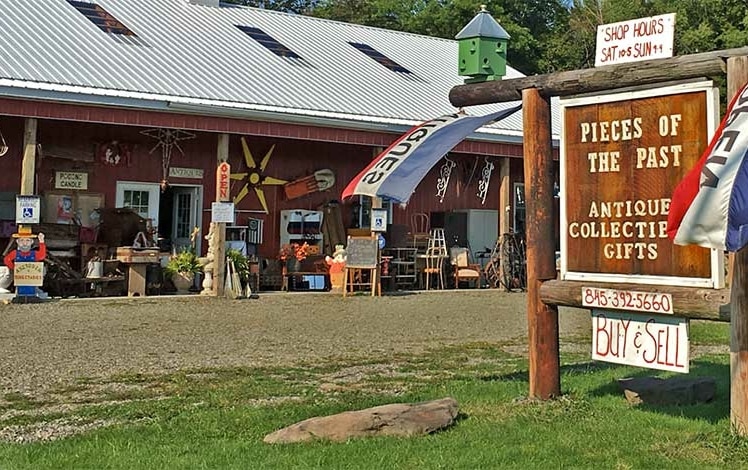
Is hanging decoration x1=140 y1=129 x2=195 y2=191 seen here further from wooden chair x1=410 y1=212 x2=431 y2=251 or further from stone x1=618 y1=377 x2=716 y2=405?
stone x1=618 y1=377 x2=716 y2=405

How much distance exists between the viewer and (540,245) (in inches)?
272

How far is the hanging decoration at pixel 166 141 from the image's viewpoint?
17.4m

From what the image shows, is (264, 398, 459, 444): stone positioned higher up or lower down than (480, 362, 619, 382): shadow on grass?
lower down

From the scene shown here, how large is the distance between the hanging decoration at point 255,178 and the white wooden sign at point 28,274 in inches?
200

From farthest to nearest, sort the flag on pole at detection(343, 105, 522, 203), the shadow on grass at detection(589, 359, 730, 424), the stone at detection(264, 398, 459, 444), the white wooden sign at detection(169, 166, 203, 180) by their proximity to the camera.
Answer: the white wooden sign at detection(169, 166, 203, 180), the flag on pole at detection(343, 105, 522, 203), the shadow on grass at detection(589, 359, 730, 424), the stone at detection(264, 398, 459, 444)

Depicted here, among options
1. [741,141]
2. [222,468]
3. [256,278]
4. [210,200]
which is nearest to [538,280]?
[741,141]

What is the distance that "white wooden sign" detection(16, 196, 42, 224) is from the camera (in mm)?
13914

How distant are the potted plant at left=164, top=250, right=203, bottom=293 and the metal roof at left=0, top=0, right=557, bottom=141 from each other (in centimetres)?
266

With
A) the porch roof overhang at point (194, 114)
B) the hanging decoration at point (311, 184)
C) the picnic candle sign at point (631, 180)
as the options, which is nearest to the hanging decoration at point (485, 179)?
the porch roof overhang at point (194, 114)

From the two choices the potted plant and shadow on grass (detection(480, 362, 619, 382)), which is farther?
the potted plant

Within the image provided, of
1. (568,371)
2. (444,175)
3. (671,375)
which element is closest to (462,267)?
(444,175)

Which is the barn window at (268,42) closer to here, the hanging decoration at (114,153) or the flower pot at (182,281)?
the hanging decoration at (114,153)

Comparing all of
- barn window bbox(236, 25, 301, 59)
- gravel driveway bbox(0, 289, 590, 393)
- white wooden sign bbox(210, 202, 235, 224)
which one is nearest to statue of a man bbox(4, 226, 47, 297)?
gravel driveway bbox(0, 289, 590, 393)

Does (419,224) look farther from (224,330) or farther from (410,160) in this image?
(410,160)
